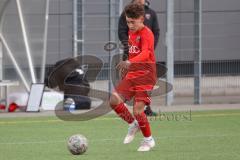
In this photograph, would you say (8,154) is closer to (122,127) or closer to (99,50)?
(122,127)

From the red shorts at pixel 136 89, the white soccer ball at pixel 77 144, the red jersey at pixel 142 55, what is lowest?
the white soccer ball at pixel 77 144

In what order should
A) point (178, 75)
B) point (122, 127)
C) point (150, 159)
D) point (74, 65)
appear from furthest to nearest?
point (178, 75) → point (74, 65) → point (122, 127) → point (150, 159)

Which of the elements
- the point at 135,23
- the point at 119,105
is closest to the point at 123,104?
the point at 119,105

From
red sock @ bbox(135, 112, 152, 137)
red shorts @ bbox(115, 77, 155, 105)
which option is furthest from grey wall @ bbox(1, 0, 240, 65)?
red sock @ bbox(135, 112, 152, 137)

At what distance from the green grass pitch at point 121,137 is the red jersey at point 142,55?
0.99 metres

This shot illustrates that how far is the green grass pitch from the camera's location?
11.4 meters

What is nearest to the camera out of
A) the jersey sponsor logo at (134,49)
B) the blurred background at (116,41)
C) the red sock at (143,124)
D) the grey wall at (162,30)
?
the red sock at (143,124)

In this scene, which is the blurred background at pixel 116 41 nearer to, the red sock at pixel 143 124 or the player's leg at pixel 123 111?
the player's leg at pixel 123 111

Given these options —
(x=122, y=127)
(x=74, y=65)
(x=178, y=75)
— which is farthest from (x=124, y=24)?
(x=178, y=75)

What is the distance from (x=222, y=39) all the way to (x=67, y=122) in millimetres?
6182

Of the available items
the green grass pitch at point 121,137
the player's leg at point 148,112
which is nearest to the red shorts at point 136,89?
the green grass pitch at point 121,137

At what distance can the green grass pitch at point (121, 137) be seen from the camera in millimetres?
11398

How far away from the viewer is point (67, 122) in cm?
1667

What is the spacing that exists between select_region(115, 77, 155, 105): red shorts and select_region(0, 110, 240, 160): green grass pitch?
0.67 metres
